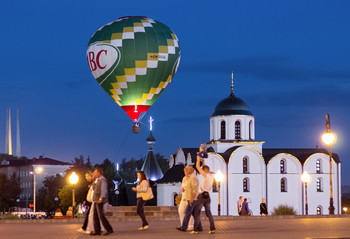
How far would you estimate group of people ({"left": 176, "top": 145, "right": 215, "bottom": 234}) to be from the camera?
2161cm

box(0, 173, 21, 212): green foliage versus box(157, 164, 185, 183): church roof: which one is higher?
box(157, 164, 185, 183): church roof

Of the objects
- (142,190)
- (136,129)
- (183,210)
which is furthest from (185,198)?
(136,129)

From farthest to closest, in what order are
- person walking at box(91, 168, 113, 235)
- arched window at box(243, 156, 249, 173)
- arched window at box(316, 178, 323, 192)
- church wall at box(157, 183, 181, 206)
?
arched window at box(316, 178, 323, 192) → church wall at box(157, 183, 181, 206) → arched window at box(243, 156, 249, 173) → person walking at box(91, 168, 113, 235)

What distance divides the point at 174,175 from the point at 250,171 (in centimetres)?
881

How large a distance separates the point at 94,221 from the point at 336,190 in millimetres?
77380

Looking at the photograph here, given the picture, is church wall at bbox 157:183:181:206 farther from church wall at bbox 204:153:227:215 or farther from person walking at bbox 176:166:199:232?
person walking at bbox 176:166:199:232

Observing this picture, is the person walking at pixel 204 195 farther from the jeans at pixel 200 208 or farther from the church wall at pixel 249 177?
the church wall at pixel 249 177

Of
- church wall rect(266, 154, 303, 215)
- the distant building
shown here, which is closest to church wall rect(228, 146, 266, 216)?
church wall rect(266, 154, 303, 215)

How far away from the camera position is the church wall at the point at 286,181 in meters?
94.9

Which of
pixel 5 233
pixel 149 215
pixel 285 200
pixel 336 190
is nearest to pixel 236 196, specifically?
pixel 285 200

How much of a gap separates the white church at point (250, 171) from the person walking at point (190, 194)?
69.7 metres

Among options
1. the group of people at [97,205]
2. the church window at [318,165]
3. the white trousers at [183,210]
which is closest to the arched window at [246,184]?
the church window at [318,165]

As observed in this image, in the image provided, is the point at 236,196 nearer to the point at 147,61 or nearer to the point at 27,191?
the point at 147,61

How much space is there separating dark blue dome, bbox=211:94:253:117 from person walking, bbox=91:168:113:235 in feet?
254
